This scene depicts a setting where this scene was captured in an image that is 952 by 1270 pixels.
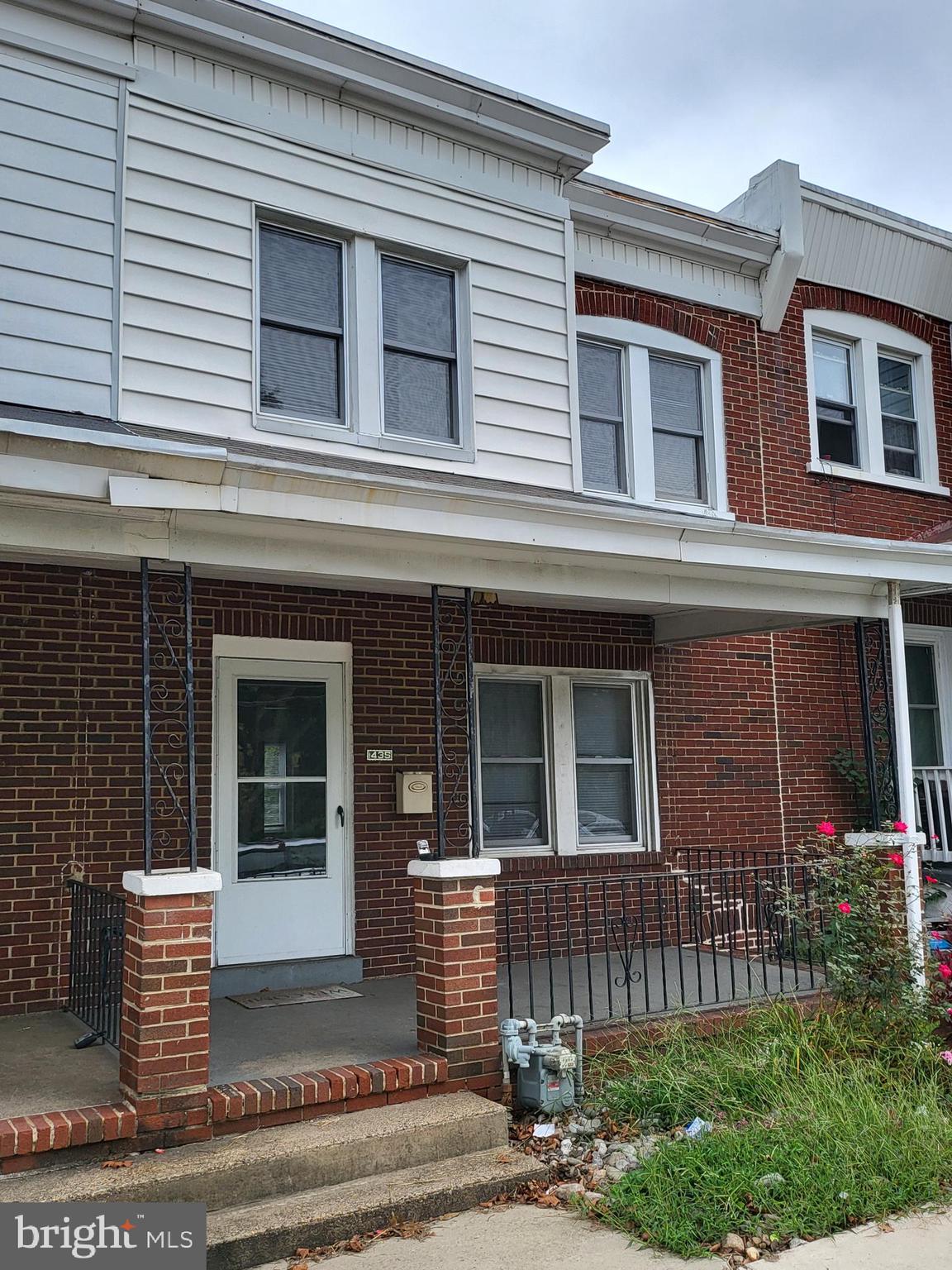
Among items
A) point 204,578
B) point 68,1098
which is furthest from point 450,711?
point 68,1098

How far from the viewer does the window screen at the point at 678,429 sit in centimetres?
961

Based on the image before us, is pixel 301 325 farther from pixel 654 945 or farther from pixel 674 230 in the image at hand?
pixel 654 945

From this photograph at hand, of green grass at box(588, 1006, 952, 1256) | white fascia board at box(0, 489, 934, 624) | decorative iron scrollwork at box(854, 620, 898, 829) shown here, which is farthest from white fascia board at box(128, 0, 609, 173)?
green grass at box(588, 1006, 952, 1256)

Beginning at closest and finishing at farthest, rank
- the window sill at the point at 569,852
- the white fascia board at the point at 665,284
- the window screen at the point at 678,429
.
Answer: the window sill at the point at 569,852 < the white fascia board at the point at 665,284 < the window screen at the point at 678,429

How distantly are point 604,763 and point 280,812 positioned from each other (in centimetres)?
285

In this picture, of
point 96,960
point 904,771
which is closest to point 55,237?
point 96,960

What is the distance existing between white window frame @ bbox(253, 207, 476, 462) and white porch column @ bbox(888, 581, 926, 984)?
3.10 metres

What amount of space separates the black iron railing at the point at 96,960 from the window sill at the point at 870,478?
729 centimetres

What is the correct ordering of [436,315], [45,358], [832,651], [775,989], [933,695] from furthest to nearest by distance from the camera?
[933,695], [832,651], [436,315], [775,989], [45,358]

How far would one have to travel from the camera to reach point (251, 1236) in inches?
168

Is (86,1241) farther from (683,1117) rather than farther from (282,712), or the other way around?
(282,712)

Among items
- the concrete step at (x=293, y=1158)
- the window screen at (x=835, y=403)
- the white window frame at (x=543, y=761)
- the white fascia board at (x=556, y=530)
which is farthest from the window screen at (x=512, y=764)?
the window screen at (x=835, y=403)

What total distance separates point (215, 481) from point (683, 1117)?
3810mm

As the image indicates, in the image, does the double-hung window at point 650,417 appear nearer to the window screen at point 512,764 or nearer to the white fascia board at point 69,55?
the window screen at point 512,764
